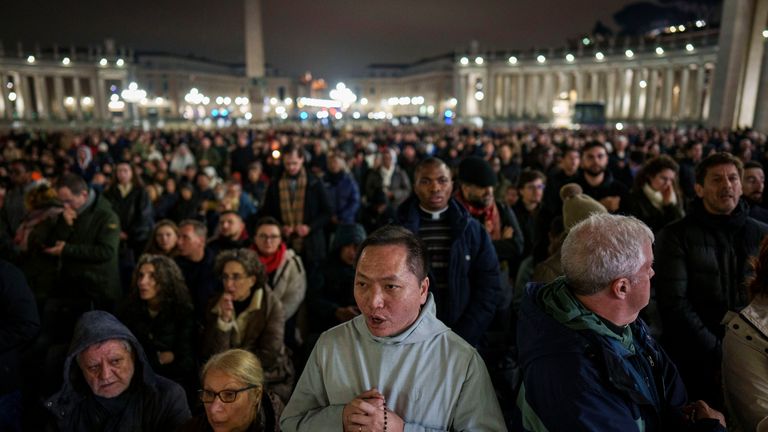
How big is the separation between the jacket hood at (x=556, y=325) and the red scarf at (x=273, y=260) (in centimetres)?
336

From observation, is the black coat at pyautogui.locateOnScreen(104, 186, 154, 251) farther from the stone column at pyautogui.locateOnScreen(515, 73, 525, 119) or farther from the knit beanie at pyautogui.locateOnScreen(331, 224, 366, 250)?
the stone column at pyautogui.locateOnScreen(515, 73, 525, 119)

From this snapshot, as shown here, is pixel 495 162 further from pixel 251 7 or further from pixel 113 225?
pixel 251 7

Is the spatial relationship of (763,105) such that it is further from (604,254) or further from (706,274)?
(604,254)

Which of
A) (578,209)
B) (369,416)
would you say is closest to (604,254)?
(369,416)

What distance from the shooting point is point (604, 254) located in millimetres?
Answer: 2027

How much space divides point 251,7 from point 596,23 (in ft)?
290

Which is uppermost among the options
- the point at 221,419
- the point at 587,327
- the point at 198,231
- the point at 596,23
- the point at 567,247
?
the point at 596,23

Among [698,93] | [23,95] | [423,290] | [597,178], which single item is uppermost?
[698,93]

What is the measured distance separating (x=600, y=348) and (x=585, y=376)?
4.8 inches

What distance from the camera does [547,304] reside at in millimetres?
2062

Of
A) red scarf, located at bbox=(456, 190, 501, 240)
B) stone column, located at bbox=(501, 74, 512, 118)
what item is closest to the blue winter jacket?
red scarf, located at bbox=(456, 190, 501, 240)

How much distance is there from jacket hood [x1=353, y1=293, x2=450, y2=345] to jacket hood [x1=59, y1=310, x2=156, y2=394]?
178 centimetres

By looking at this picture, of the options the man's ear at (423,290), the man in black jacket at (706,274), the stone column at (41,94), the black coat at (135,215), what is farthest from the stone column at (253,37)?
the man's ear at (423,290)

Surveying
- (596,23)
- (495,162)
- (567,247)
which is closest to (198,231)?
(567,247)
